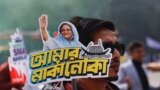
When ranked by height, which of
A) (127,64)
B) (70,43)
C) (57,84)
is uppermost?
(70,43)

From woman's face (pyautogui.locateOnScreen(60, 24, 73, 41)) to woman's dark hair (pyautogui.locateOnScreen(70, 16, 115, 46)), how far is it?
0.04m

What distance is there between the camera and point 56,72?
2127mm

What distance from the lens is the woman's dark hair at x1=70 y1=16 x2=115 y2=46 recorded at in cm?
214

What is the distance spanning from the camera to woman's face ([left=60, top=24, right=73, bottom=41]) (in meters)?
2.14

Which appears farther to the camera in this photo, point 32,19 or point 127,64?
point 127,64

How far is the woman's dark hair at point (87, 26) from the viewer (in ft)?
7.02

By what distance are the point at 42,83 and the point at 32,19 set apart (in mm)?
479

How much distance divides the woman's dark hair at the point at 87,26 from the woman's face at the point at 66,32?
0.04 metres

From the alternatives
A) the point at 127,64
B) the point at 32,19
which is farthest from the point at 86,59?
A: the point at 127,64

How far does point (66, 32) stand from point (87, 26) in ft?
0.34

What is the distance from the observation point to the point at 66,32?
2.15 metres

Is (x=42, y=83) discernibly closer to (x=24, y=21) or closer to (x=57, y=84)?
(x=57, y=84)

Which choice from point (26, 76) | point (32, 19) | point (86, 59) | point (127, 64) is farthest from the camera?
point (127, 64)

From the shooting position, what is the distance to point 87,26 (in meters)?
2.16
